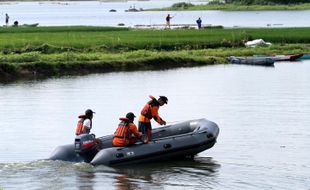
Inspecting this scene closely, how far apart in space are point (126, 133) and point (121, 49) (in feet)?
87.9

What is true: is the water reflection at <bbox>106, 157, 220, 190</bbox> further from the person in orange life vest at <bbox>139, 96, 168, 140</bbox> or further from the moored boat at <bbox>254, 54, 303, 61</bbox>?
the moored boat at <bbox>254, 54, 303, 61</bbox>

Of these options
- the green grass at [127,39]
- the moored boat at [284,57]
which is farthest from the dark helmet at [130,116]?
the moored boat at [284,57]

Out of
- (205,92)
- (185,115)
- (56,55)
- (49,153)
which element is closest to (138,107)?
(185,115)

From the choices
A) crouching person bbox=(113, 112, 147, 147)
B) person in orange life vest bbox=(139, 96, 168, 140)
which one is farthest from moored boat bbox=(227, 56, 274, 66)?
crouching person bbox=(113, 112, 147, 147)

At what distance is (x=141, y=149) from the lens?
20531mm

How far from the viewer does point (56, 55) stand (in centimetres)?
4225

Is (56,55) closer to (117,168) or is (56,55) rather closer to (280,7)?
(117,168)

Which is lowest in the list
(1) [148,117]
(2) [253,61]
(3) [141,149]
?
(3) [141,149]

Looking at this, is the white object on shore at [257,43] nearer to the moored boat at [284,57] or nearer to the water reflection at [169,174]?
the moored boat at [284,57]

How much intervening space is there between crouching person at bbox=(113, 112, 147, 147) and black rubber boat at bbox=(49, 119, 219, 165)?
0.15m

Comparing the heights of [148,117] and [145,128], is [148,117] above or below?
above

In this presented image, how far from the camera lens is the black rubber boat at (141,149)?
2014 cm

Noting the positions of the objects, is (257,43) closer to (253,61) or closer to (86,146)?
(253,61)

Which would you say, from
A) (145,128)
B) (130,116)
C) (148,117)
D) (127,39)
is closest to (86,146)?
(130,116)
